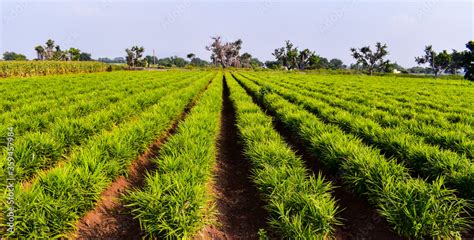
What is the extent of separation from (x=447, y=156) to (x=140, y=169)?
4713 mm

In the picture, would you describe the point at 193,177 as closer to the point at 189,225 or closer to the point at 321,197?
the point at 189,225

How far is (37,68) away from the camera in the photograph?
1093 inches

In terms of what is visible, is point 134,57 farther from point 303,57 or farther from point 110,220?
point 110,220

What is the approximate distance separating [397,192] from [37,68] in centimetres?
3551

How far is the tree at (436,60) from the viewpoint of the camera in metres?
63.9

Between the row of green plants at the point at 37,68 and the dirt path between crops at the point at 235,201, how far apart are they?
29690 mm

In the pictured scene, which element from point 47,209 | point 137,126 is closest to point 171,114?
point 137,126

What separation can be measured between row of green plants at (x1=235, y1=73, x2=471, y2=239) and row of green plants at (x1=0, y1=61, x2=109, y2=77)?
3160 cm

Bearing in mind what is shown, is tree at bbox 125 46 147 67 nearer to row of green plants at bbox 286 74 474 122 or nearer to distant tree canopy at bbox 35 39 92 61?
distant tree canopy at bbox 35 39 92 61

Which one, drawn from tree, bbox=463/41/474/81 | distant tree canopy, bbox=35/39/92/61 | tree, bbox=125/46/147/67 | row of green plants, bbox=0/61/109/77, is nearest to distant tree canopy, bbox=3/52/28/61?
distant tree canopy, bbox=35/39/92/61

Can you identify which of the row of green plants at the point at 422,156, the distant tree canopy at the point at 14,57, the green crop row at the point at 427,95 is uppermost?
the distant tree canopy at the point at 14,57

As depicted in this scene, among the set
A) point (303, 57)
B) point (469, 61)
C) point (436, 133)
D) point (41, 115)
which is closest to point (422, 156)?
point (436, 133)

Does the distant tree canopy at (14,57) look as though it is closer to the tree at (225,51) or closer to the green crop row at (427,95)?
the tree at (225,51)

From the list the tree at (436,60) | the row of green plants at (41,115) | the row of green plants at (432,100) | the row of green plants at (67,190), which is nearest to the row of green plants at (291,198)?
the row of green plants at (67,190)
